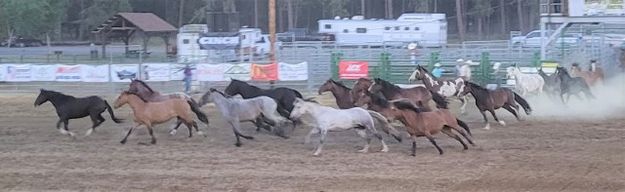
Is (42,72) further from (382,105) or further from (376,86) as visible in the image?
(382,105)

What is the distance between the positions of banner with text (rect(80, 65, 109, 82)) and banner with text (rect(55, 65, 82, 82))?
0.14m

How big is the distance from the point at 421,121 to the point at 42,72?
19.5 m

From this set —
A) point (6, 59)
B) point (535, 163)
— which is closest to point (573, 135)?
point (535, 163)

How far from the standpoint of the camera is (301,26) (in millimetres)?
82250

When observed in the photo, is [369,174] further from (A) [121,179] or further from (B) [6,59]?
(B) [6,59]

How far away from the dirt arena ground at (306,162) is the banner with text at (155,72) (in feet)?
35.9

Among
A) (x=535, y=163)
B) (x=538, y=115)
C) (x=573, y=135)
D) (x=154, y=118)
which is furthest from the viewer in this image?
(x=538, y=115)

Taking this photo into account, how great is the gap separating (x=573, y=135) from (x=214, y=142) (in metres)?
A: 6.37

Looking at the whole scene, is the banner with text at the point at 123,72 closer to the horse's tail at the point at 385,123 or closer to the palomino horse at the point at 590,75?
the palomino horse at the point at 590,75

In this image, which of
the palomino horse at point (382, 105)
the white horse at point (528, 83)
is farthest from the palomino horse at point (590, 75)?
the palomino horse at point (382, 105)

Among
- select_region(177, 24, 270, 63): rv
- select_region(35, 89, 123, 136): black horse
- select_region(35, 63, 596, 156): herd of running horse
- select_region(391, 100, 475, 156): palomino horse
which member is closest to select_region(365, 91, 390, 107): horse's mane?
select_region(35, 63, 596, 156): herd of running horse

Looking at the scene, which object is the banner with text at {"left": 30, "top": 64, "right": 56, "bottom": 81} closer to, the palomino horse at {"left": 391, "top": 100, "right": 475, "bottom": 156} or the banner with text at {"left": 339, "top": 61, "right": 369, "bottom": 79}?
the banner with text at {"left": 339, "top": 61, "right": 369, "bottom": 79}

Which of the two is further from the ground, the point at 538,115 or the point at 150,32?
the point at 150,32

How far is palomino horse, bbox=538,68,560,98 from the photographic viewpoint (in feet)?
73.0
